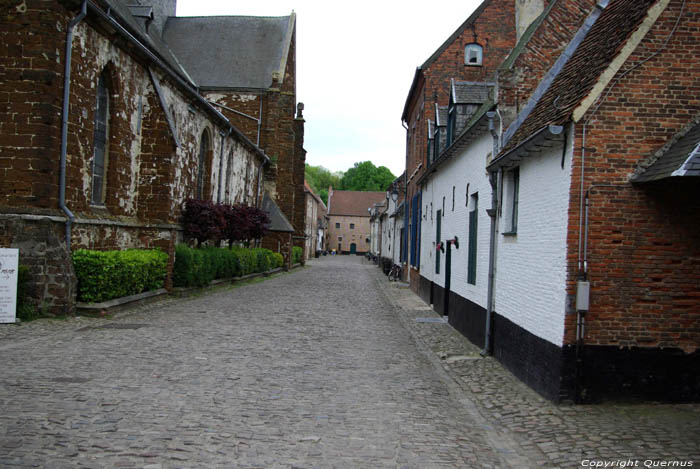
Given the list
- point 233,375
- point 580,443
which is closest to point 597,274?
point 580,443

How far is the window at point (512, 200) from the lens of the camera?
9.11 metres

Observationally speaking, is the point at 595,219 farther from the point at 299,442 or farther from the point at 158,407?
the point at 158,407

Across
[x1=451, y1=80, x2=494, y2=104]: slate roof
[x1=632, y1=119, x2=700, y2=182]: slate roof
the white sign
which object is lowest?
the white sign

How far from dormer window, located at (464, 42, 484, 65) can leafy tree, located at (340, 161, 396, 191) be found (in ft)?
286

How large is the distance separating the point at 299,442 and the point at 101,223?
10845 mm

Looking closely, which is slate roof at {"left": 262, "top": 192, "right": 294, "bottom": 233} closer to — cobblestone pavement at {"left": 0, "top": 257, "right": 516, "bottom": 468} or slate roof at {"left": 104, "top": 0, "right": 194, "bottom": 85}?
slate roof at {"left": 104, "top": 0, "right": 194, "bottom": 85}

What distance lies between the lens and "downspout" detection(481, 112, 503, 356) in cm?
966

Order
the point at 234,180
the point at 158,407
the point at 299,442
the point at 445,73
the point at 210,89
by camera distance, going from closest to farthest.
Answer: the point at 299,442 → the point at 158,407 → the point at 445,73 → the point at 234,180 → the point at 210,89

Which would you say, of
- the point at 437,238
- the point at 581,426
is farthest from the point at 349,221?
the point at 581,426

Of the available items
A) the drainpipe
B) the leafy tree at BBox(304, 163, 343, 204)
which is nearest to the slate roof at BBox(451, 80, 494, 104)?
the drainpipe

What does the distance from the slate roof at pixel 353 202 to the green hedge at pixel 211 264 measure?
68.2m

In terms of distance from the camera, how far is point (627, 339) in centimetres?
641

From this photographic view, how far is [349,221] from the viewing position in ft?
327

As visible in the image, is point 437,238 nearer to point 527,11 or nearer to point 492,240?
point 527,11
